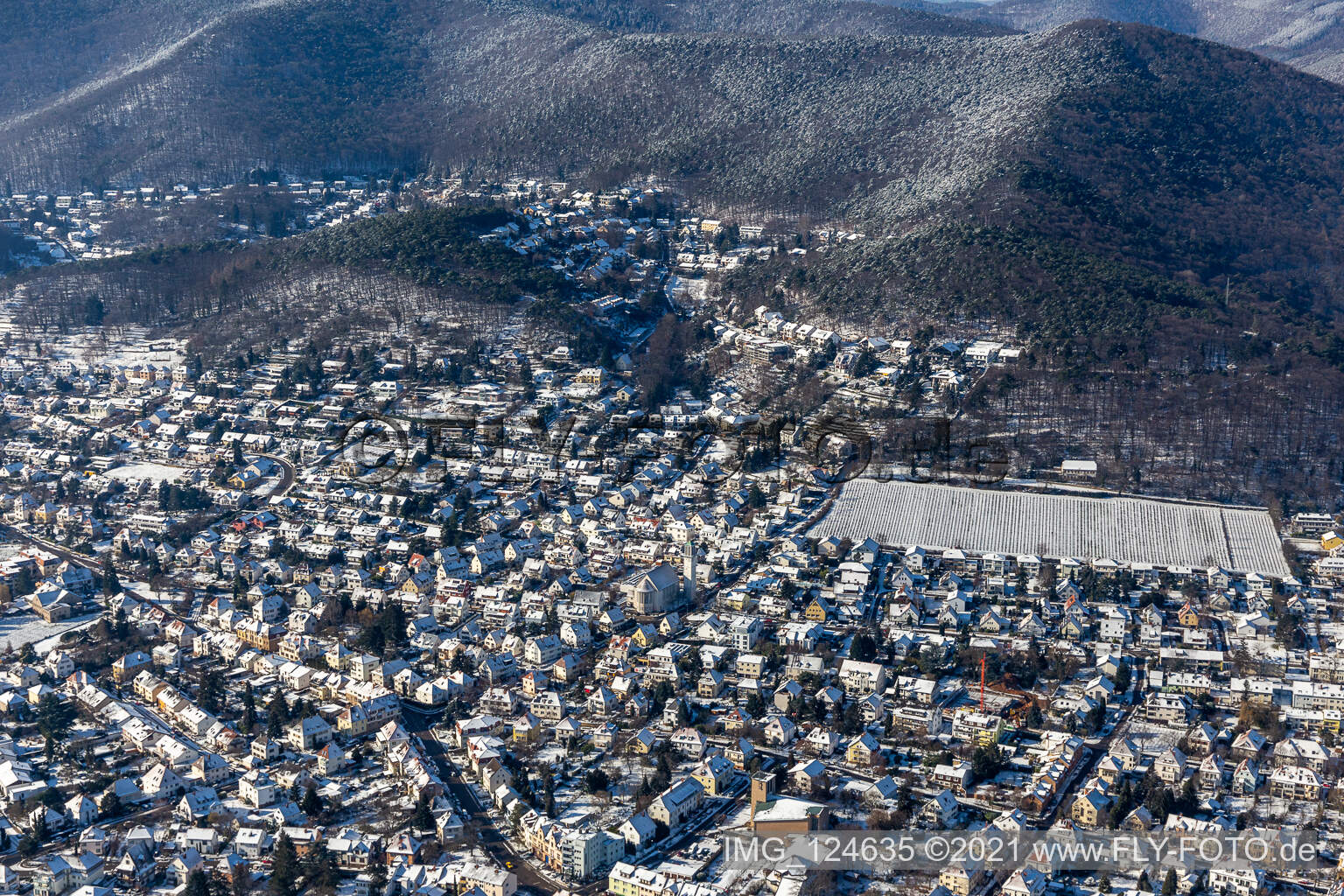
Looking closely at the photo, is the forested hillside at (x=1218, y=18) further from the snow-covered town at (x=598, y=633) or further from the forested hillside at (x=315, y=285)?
the snow-covered town at (x=598, y=633)

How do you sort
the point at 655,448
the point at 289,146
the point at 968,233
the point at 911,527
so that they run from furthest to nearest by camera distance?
the point at 289,146, the point at 968,233, the point at 655,448, the point at 911,527

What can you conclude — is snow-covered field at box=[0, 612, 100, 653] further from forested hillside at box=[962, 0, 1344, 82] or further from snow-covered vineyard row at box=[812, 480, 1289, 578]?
forested hillside at box=[962, 0, 1344, 82]

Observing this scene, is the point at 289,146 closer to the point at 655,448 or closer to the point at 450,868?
the point at 655,448

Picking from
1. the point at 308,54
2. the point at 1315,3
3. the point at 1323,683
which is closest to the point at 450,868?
the point at 1323,683

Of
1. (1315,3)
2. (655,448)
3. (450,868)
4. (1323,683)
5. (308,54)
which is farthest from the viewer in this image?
(1315,3)

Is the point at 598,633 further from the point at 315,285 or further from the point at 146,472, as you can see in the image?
the point at 315,285

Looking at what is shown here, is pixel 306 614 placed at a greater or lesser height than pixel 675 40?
lesser

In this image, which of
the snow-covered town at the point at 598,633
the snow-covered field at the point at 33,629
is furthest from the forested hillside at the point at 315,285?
the snow-covered field at the point at 33,629
